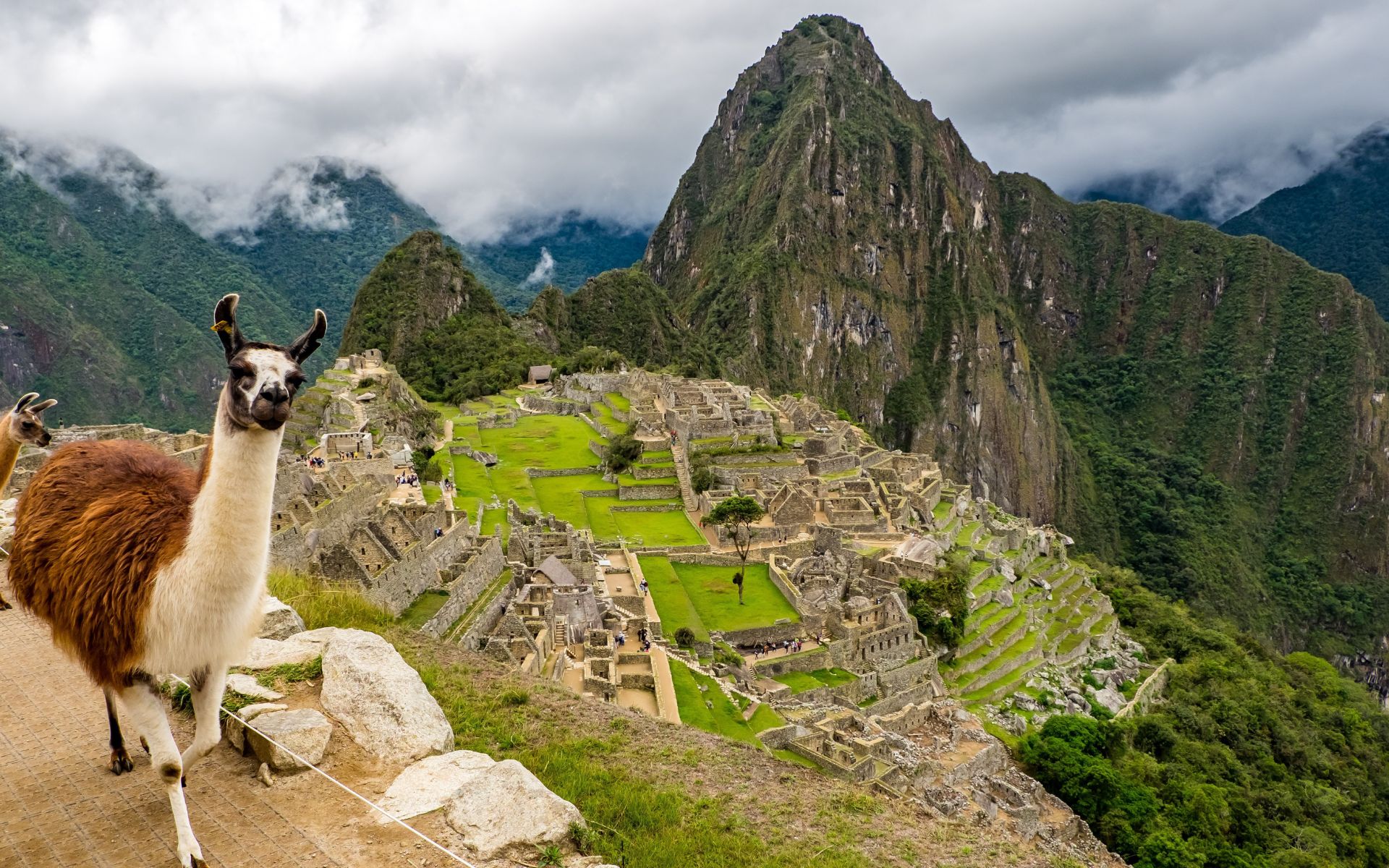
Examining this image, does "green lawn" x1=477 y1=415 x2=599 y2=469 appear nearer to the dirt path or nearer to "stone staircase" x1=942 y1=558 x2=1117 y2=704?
"stone staircase" x1=942 y1=558 x2=1117 y2=704

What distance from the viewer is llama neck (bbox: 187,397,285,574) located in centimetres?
340

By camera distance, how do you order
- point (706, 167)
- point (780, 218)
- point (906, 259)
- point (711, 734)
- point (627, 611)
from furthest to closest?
point (706, 167), point (906, 259), point (780, 218), point (627, 611), point (711, 734)

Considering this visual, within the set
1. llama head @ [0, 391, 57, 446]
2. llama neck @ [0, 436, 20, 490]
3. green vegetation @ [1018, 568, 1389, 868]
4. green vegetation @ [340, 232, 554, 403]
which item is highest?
green vegetation @ [340, 232, 554, 403]

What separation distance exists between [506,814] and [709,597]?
778 inches

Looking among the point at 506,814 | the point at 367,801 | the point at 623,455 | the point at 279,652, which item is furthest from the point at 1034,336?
the point at 367,801

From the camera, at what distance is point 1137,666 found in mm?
32719

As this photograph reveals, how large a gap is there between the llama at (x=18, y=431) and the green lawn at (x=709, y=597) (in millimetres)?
15627

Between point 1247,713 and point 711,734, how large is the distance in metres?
30.1

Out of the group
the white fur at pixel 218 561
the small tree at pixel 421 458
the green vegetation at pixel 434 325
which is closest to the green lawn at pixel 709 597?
the small tree at pixel 421 458

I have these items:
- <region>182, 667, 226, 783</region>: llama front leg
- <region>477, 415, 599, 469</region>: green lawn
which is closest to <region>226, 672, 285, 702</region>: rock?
<region>182, 667, 226, 783</region>: llama front leg

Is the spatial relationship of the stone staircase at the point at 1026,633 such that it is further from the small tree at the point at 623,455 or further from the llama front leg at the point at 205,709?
the llama front leg at the point at 205,709

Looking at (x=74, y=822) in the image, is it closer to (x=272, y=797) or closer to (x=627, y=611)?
(x=272, y=797)

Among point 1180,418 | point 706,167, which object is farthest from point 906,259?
point 1180,418

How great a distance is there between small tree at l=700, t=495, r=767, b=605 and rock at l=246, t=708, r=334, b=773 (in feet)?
69.7
